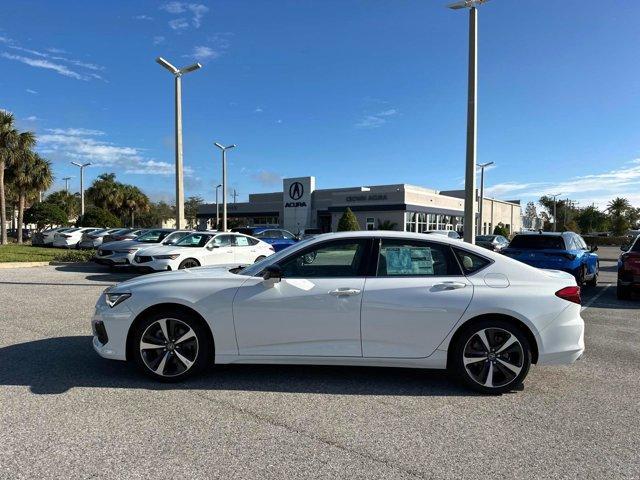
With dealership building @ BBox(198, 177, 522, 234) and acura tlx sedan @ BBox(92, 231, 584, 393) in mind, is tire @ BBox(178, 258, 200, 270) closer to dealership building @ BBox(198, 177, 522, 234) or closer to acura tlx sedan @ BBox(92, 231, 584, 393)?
acura tlx sedan @ BBox(92, 231, 584, 393)

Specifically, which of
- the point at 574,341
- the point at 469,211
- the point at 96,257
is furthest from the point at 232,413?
the point at 96,257

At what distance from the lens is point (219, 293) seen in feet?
15.5

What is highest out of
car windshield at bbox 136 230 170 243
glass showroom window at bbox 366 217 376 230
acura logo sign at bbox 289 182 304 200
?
acura logo sign at bbox 289 182 304 200

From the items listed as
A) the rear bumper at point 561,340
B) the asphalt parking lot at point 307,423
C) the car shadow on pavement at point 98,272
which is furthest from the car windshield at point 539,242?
the car shadow on pavement at point 98,272

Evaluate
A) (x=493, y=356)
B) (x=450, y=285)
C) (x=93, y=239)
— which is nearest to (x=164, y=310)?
(x=450, y=285)

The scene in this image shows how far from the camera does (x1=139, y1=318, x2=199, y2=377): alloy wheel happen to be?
4730 mm

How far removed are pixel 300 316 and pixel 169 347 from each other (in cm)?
131

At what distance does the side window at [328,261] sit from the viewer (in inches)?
191

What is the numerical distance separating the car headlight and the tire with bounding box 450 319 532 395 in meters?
3.23

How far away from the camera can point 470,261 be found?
4.83 meters

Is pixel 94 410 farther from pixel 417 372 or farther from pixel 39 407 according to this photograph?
pixel 417 372

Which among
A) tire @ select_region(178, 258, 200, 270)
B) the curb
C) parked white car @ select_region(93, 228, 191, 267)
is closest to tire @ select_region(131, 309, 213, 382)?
tire @ select_region(178, 258, 200, 270)

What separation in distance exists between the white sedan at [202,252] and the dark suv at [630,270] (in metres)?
9.32

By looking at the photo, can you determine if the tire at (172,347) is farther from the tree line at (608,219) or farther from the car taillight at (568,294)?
the tree line at (608,219)
